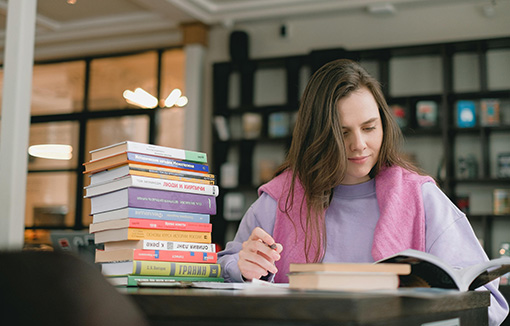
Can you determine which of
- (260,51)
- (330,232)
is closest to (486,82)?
(260,51)

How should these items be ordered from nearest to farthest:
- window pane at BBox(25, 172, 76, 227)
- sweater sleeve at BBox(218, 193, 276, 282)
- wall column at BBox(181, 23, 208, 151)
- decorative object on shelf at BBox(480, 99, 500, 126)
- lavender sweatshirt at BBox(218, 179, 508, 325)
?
lavender sweatshirt at BBox(218, 179, 508, 325)
sweater sleeve at BBox(218, 193, 276, 282)
decorative object on shelf at BBox(480, 99, 500, 126)
wall column at BBox(181, 23, 208, 151)
window pane at BBox(25, 172, 76, 227)

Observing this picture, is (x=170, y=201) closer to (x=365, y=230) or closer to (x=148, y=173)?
(x=148, y=173)

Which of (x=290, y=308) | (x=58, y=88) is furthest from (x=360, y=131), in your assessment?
(x=58, y=88)

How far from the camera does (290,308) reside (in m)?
0.79

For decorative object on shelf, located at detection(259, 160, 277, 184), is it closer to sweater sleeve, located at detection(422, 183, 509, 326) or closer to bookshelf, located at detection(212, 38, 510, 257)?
bookshelf, located at detection(212, 38, 510, 257)

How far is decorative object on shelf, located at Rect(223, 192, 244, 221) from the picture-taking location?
589cm

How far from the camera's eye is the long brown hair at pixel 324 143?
1696 mm

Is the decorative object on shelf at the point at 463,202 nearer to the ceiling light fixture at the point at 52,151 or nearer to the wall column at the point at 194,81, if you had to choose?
the wall column at the point at 194,81

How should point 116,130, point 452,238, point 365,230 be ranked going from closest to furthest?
point 452,238, point 365,230, point 116,130

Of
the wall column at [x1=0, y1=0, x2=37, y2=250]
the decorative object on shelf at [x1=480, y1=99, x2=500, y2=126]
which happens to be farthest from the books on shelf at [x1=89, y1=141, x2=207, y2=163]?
the decorative object on shelf at [x1=480, y1=99, x2=500, y2=126]

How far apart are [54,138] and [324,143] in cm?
606

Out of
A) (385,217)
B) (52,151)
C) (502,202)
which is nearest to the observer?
(385,217)

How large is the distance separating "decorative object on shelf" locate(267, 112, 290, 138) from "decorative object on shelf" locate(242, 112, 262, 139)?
106 mm

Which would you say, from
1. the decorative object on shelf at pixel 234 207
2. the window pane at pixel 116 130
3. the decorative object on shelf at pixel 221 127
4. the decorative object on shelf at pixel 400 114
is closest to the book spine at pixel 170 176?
the decorative object on shelf at pixel 400 114
